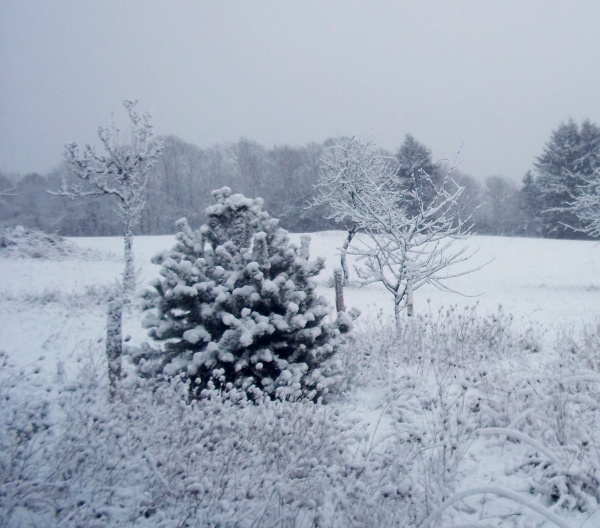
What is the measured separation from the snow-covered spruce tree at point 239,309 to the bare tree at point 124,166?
8612mm

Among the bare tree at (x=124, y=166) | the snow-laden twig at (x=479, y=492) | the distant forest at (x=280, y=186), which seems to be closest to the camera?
the snow-laden twig at (x=479, y=492)

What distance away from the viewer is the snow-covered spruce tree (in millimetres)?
4668

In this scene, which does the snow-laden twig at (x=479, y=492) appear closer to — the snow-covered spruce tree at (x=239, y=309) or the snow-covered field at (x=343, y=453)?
the snow-covered field at (x=343, y=453)

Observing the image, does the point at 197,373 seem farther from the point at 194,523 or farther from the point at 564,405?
the point at 564,405

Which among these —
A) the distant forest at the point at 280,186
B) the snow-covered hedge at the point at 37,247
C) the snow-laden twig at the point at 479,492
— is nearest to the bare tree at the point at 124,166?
the snow-covered hedge at the point at 37,247

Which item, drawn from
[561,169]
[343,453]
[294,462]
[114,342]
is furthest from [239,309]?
[561,169]

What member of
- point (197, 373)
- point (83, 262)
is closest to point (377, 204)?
point (197, 373)

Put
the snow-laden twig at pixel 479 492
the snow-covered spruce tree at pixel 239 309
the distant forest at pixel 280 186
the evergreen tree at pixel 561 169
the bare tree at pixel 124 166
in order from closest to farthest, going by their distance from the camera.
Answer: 1. the snow-laden twig at pixel 479 492
2. the snow-covered spruce tree at pixel 239 309
3. the bare tree at pixel 124 166
4. the distant forest at pixel 280 186
5. the evergreen tree at pixel 561 169

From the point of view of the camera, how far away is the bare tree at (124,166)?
1306 centimetres

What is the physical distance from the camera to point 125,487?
2902 mm

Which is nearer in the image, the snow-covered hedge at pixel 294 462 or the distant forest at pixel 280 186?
the snow-covered hedge at pixel 294 462

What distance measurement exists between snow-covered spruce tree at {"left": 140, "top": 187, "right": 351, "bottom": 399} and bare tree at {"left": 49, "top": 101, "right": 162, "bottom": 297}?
8612 mm

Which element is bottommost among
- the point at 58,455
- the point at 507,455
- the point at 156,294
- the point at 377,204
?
the point at 507,455

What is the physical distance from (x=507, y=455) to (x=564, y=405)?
2.53 feet
